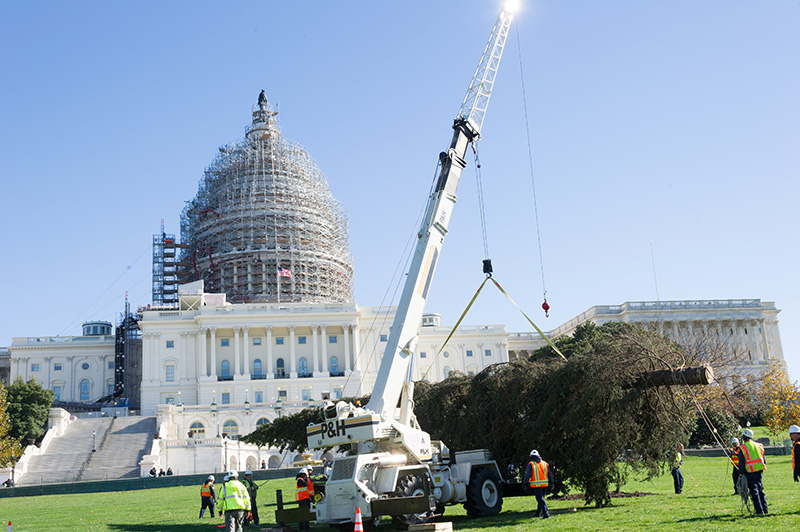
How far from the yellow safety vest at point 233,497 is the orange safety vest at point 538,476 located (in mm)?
7708

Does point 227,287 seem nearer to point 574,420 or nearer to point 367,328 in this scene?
point 367,328

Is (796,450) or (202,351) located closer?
(796,450)

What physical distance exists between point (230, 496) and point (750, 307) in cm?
10260

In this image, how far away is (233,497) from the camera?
55.5 ft

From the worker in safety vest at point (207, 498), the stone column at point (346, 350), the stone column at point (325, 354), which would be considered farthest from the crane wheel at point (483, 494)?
the stone column at point (346, 350)

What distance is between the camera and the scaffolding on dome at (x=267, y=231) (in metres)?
103

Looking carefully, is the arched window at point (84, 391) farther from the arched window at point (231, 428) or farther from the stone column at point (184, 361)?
the arched window at point (231, 428)

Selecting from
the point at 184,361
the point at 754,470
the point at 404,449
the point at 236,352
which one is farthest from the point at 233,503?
the point at 184,361

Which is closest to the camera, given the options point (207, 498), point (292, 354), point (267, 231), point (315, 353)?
point (207, 498)

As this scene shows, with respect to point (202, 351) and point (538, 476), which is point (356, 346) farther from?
point (538, 476)

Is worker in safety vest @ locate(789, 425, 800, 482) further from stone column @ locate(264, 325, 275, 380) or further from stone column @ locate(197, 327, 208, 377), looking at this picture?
stone column @ locate(197, 327, 208, 377)

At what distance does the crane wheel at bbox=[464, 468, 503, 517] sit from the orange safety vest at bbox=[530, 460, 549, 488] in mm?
1790

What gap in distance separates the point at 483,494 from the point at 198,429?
187ft

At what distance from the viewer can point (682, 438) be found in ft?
76.6
